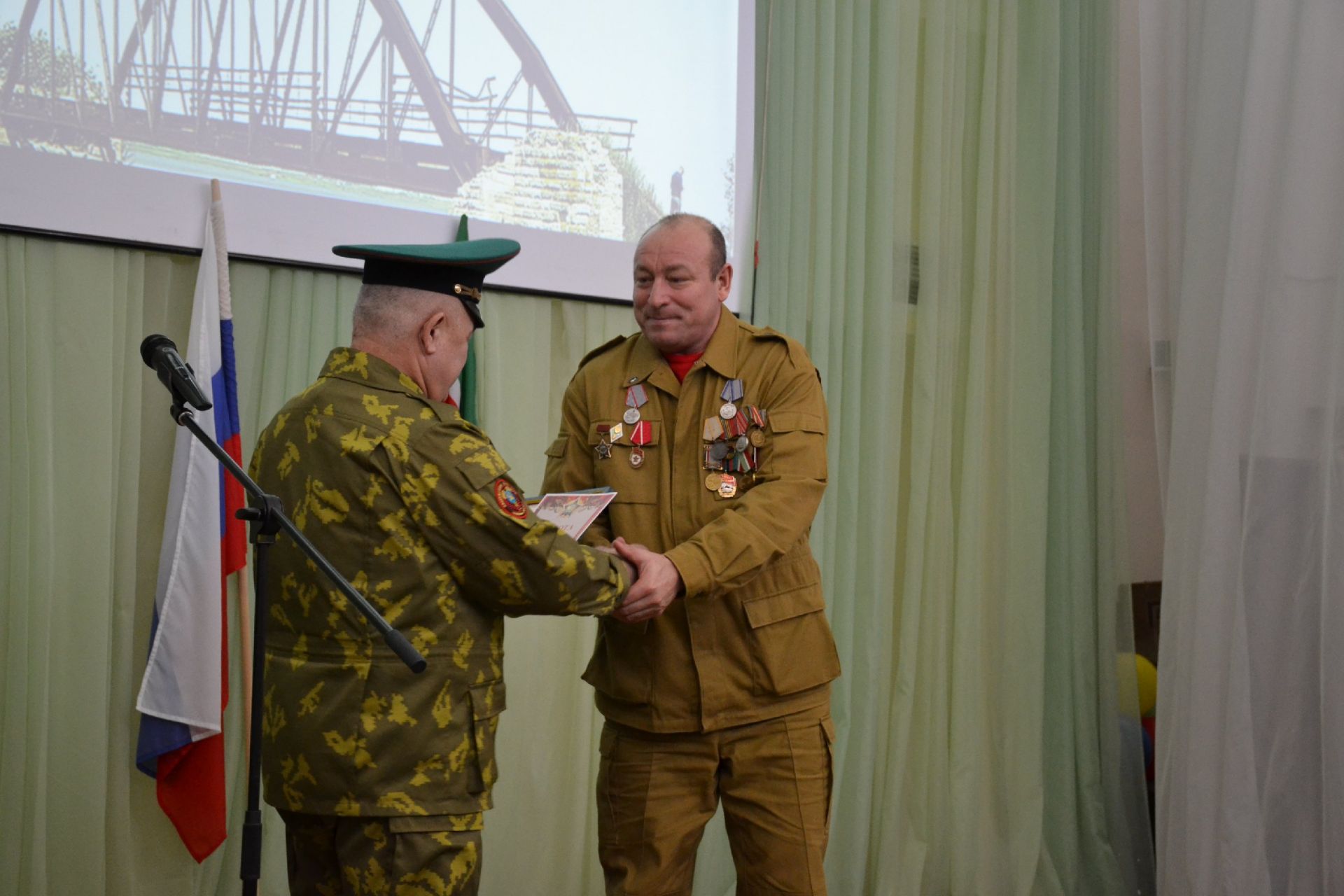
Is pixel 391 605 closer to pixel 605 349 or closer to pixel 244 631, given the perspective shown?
pixel 605 349

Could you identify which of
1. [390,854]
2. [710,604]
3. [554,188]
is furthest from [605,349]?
[390,854]

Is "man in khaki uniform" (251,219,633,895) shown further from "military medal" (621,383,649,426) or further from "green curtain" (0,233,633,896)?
"green curtain" (0,233,633,896)

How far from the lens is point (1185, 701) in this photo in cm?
273

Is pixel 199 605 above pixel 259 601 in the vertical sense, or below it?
below

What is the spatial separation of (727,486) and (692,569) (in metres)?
0.22

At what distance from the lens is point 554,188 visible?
9.85 ft

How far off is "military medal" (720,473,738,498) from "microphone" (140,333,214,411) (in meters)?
0.88

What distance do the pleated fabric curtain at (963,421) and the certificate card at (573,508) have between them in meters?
1.37

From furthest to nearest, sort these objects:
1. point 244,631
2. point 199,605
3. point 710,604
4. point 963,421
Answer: point 963,421 → point 244,631 → point 199,605 → point 710,604

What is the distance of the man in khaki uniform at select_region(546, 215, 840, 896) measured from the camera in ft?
6.73

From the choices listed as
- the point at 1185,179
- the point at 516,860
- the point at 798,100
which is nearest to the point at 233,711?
the point at 516,860

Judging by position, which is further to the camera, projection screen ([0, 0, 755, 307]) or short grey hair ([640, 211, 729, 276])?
projection screen ([0, 0, 755, 307])

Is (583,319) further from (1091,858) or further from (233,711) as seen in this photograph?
(1091,858)

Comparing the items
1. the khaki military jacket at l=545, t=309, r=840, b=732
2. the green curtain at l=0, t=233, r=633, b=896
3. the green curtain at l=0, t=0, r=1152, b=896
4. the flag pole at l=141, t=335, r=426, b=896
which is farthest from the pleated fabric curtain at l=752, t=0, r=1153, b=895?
the flag pole at l=141, t=335, r=426, b=896
